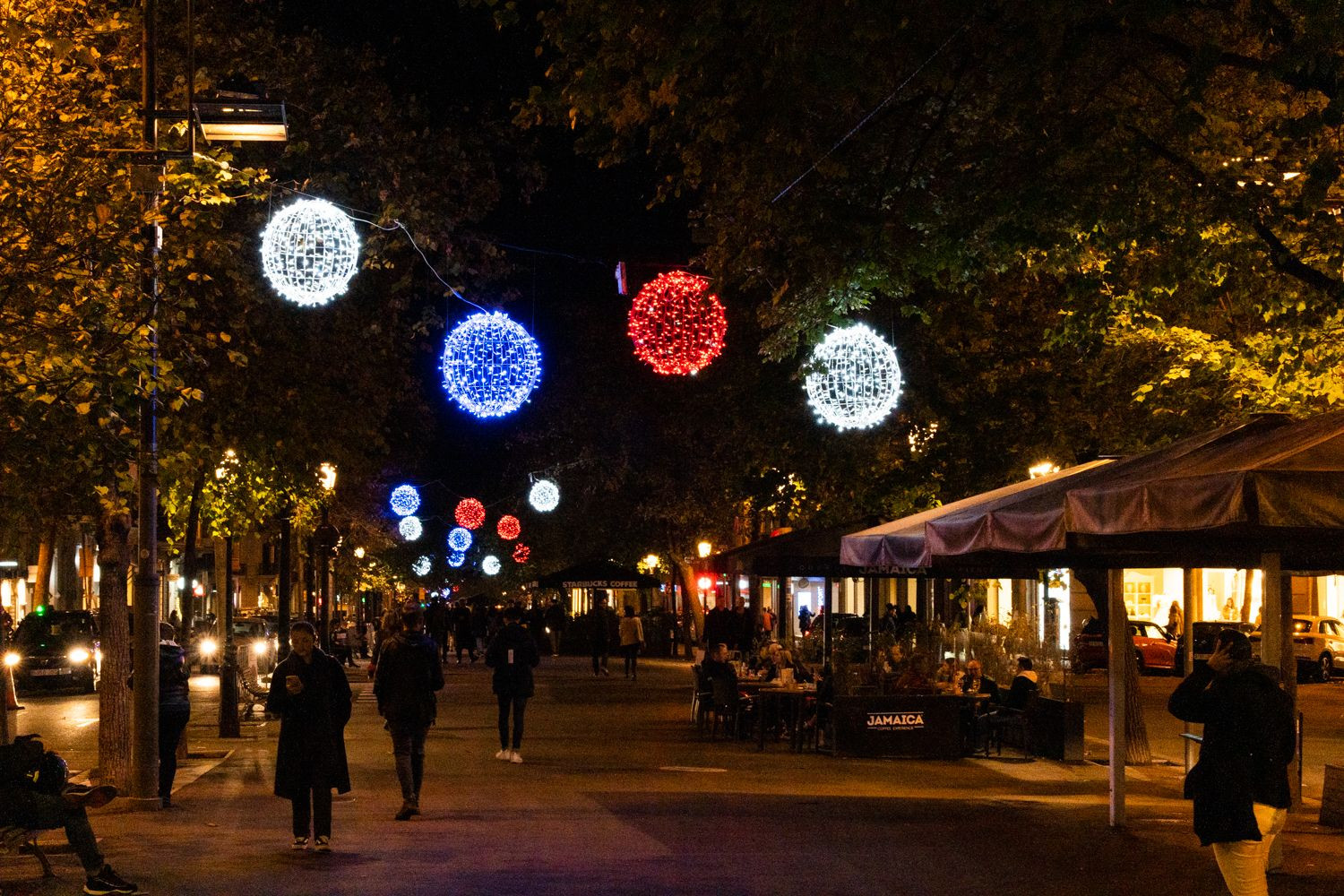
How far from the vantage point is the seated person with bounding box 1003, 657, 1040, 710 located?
67.6 feet

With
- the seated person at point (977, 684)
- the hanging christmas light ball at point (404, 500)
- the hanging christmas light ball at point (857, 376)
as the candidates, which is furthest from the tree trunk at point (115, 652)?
the hanging christmas light ball at point (404, 500)

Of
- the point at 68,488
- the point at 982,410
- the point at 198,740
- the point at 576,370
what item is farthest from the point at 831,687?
the point at 576,370

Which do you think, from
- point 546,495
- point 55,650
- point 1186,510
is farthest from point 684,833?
point 546,495

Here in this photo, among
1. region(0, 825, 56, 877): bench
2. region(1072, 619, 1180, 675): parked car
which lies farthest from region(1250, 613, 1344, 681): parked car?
region(0, 825, 56, 877): bench

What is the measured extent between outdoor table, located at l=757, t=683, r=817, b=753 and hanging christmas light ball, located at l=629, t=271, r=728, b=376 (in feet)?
14.8

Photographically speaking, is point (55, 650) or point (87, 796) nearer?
point (87, 796)

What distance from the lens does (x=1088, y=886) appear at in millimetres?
10773

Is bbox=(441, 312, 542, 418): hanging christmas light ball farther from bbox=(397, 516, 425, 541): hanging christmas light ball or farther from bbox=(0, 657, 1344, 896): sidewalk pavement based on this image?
bbox=(397, 516, 425, 541): hanging christmas light ball

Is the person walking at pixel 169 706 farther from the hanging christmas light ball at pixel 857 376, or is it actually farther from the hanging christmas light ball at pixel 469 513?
the hanging christmas light ball at pixel 469 513

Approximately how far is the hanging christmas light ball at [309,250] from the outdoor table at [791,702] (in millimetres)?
9917

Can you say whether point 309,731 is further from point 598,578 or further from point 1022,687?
point 598,578

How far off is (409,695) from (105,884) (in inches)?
171

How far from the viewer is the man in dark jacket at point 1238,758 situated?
902 cm

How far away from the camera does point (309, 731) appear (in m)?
12.1
